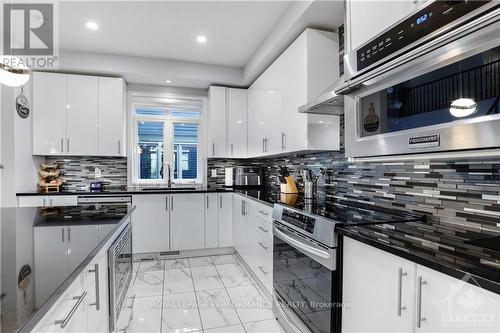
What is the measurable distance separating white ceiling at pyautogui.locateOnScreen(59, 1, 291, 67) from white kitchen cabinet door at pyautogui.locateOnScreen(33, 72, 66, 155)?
51cm

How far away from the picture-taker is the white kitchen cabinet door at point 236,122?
387cm

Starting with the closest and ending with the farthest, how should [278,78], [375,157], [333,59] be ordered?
[375,157] → [333,59] → [278,78]

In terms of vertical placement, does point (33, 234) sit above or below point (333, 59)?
below

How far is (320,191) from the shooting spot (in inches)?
101

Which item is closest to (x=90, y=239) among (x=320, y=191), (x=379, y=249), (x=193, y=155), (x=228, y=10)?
(x=379, y=249)

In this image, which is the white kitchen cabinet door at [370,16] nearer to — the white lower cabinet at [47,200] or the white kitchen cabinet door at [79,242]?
the white kitchen cabinet door at [79,242]

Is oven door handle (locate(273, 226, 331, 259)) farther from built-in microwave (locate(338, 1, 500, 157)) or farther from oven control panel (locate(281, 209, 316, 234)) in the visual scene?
built-in microwave (locate(338, 1, 500, 157))

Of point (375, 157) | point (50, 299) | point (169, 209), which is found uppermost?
point (375, 157)

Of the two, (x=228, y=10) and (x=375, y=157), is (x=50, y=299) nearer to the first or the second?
(x=375, y=157)

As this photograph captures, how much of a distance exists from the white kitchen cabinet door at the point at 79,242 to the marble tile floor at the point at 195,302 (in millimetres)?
1124

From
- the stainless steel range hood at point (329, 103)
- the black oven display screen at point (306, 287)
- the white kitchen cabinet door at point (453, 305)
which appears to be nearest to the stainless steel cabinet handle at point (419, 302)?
the white kitchen cabinet door at point (453, 305)

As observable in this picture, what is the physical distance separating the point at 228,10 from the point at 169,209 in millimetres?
2399

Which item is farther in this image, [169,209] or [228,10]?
[169,209]

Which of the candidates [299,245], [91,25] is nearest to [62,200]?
[91,25]
